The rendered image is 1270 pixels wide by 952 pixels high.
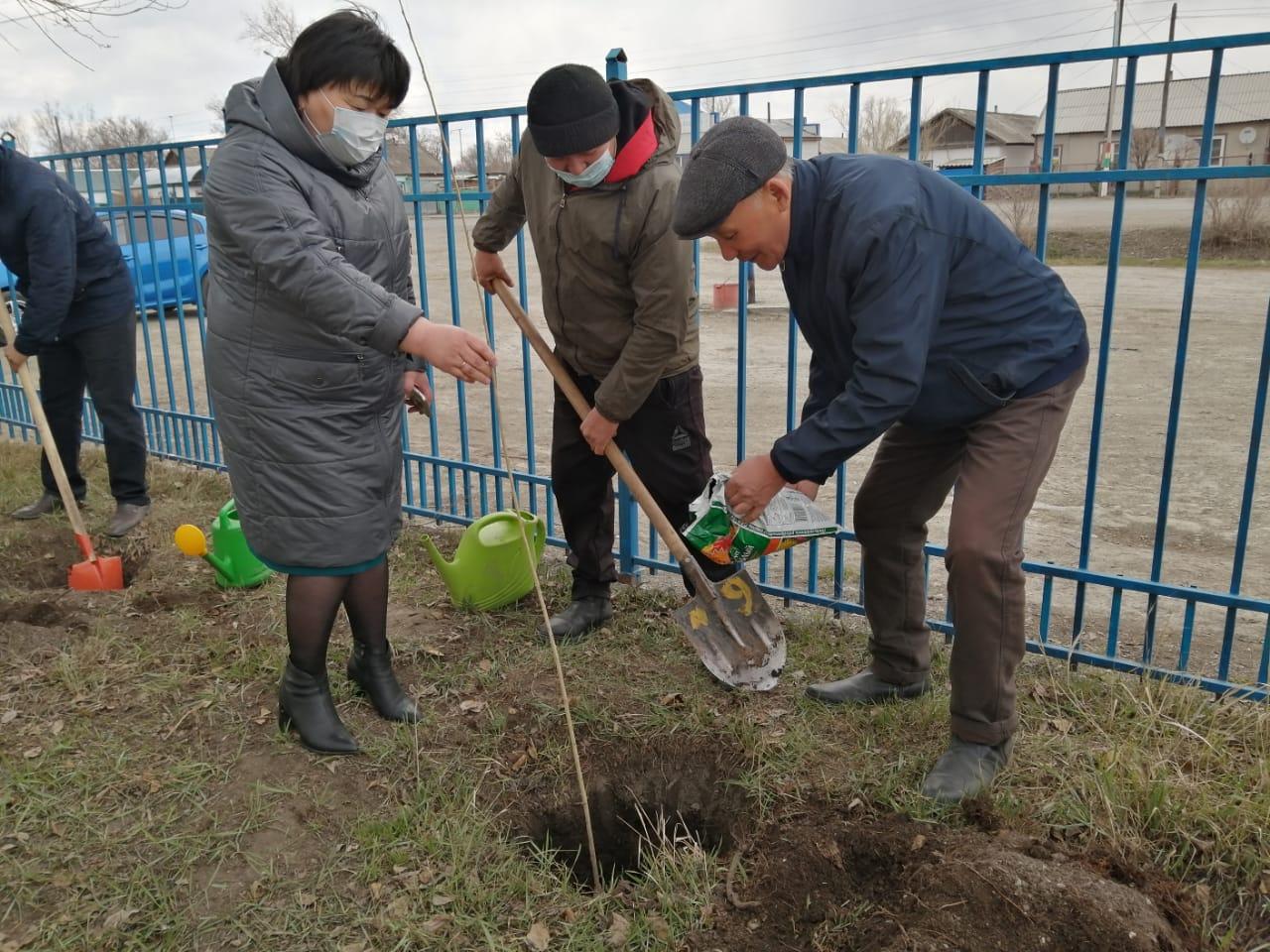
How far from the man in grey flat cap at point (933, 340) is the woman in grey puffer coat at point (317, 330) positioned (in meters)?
0.74

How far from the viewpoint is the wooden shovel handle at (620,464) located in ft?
9.83

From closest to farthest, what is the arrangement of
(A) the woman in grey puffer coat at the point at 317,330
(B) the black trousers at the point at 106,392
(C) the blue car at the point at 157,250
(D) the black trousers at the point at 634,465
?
(A) the woman in grey puffer coat at the point at 317,330 < (D) the black trousers at the point at 634,465 < (B) the black trousers at the point at 106,392 < (C) the blue car at the point at 157,250

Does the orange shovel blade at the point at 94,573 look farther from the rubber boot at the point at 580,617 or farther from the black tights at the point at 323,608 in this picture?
the rubber boot at the point at 580,617

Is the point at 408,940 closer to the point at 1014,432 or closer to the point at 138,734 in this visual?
the point at 138,734

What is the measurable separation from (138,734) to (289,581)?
804 millimetres

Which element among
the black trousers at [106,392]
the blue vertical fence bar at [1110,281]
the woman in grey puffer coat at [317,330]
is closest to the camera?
the woman in grey puffer coat at [317,330]

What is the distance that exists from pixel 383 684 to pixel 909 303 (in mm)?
1934

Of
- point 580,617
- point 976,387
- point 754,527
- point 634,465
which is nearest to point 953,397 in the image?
point 976,387

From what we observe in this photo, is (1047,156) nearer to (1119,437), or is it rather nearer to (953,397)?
(953,397)

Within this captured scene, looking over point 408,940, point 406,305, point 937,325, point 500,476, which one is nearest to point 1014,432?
point 937,325

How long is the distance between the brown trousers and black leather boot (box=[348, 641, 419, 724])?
159 centimetres

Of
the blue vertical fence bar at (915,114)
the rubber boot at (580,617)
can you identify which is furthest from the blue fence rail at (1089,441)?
the rubber boot at (580,617)

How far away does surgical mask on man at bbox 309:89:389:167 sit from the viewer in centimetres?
233

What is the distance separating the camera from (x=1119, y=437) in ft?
21.8
